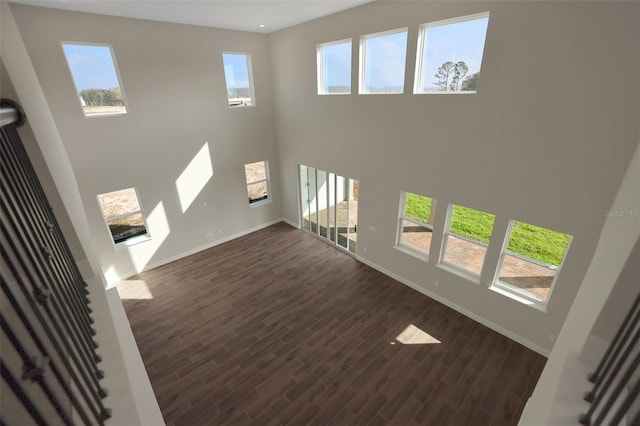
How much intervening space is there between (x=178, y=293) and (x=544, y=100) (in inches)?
302

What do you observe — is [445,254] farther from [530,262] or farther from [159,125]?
[159,125]

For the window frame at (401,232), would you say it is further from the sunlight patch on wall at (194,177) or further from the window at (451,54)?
the sunlight patch on wall at (194,177)

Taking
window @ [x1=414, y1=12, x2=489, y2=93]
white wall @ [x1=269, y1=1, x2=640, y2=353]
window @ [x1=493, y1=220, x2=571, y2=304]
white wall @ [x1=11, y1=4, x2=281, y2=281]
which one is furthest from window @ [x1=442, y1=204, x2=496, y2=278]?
white wall @ [x1=11, y1=4, x2=281, y2=281]

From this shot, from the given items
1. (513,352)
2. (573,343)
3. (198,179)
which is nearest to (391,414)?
(513,352)

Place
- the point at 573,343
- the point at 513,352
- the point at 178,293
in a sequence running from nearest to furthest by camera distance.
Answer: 1. the point at 573,343
2. the point at 513,352
3. the point at 178,293

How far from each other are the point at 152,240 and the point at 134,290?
4.18ft

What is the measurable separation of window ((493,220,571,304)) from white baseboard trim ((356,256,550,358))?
764 mm

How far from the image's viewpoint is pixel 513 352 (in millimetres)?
4867

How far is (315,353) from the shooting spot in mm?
4941

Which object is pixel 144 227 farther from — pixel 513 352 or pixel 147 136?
pixel 513 352

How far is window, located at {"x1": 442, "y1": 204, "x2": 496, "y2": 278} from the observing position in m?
5.43

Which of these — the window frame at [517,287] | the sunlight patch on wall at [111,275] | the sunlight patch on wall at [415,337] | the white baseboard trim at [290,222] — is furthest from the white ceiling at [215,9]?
the sunlight patch on wall at [415,337]

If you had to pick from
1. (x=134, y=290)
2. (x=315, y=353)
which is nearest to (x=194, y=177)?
(x=134, y=290)

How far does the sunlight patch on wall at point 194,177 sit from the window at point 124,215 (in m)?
1.01
